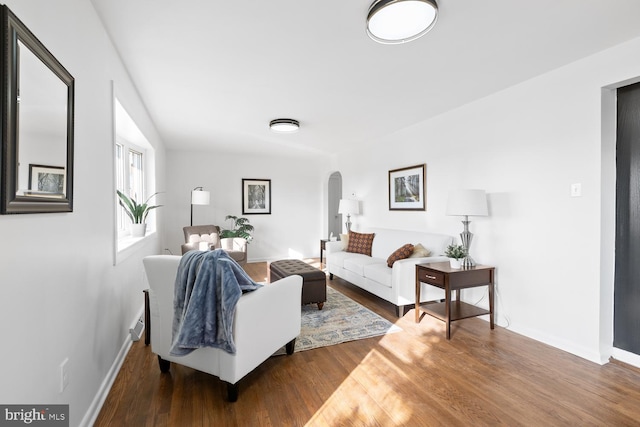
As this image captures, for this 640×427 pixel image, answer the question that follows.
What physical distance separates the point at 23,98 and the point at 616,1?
303 centimetres

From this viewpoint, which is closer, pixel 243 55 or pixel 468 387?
pixel 468 387

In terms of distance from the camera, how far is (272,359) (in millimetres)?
2496

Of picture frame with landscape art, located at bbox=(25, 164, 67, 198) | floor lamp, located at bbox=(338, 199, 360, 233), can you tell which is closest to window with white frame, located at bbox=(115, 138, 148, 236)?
picture frame with landscape art, located at bbox=(25, 164, 67, 198)

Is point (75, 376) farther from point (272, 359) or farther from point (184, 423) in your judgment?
point (272, 359)

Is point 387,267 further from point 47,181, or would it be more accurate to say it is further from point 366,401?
point 47,181

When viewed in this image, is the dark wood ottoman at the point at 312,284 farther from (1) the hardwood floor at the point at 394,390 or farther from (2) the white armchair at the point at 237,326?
(2) the white armchair at the point at 237,326

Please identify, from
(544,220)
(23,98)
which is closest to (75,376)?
(23,98)

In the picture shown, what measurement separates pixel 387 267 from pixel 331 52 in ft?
8.11

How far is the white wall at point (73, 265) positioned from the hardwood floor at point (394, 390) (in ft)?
1.23

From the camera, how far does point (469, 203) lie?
306 centimetres

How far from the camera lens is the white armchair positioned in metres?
1.93

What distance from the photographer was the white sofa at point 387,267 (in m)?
3.44

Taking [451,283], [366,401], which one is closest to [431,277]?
[451,283]

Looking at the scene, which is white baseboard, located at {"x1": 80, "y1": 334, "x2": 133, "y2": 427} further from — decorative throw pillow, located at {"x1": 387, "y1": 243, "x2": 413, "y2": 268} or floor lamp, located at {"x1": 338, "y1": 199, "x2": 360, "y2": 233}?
floor lamp, located at {"x1": 338, "y1": 199, "x2": 360, "y2": 233}
